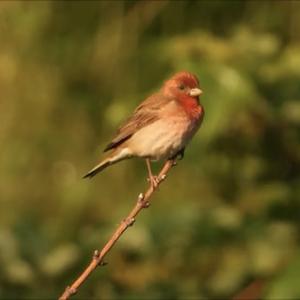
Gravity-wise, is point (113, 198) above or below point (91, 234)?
above

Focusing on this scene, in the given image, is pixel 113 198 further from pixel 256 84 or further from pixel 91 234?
pixel 256 84

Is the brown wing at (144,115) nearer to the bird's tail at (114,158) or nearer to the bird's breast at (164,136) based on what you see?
the bird's breast at (164,136)

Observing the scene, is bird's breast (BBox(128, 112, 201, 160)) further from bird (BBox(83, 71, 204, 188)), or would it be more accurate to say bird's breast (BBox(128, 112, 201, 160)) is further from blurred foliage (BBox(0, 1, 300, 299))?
blurred foliage (BBox(0, 1, 300, 299))

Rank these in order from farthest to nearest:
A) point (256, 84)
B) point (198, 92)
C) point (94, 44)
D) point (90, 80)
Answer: point (90, 80) → point (94, 44) → point (256, 84) → point (198, 92)

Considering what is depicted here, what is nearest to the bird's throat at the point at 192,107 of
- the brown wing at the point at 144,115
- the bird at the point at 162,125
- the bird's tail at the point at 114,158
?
the bird at the point at 162,125

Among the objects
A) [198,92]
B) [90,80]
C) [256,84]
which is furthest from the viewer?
[90,80]

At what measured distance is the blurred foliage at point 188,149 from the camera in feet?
17.5

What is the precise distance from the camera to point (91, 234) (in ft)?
18.4

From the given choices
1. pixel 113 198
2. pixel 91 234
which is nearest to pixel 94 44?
pixel 113 198

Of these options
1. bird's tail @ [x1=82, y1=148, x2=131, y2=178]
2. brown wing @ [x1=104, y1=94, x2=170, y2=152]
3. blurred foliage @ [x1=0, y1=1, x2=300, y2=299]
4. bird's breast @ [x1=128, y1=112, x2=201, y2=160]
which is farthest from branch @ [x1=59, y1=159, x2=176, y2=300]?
brown wing @ [x1=104, y1=94, x2=170, y2=152]

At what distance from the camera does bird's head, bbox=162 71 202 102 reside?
5.06 meters

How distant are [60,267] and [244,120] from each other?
1.20 m

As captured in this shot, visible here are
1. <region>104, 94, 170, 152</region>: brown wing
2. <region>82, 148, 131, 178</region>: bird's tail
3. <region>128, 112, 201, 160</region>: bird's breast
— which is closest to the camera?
<region>128, 112, 201, 160</region>: bird's breast

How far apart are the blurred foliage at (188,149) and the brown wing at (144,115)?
0.16 m
